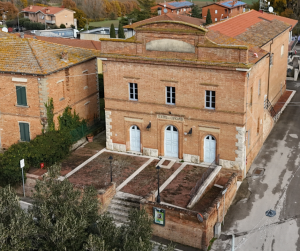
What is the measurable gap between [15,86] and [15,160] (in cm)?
576

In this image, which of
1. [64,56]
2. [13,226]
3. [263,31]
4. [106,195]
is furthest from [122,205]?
[263,31]

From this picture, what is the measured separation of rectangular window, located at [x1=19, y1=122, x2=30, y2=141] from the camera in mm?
30875

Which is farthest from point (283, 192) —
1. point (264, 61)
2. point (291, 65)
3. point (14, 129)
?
point (291, 65)

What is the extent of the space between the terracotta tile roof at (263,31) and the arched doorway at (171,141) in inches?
372

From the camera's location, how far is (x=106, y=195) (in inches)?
978

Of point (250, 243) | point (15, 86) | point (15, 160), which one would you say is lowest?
point (250, 243)

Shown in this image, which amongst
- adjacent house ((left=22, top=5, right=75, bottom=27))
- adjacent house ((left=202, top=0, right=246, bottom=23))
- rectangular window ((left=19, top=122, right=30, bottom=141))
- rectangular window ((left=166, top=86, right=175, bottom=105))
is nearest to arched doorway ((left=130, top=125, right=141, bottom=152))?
rectangular window ((left=166, top=86, right=175, bottom=105))

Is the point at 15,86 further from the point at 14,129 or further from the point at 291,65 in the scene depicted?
the point at 291,65

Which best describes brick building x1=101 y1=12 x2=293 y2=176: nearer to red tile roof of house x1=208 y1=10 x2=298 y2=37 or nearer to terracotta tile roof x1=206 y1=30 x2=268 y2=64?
terracotta tile roof x1=206 y1=30 x2=268 y2=64

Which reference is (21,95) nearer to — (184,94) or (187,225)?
(184,94)

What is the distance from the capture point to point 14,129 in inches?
1232

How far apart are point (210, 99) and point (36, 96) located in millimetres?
11662

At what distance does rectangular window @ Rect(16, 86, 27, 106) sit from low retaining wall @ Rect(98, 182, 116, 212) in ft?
30.9

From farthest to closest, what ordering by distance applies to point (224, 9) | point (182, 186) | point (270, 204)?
point (224, 9)
point (182, 186)
point (270, 204)
